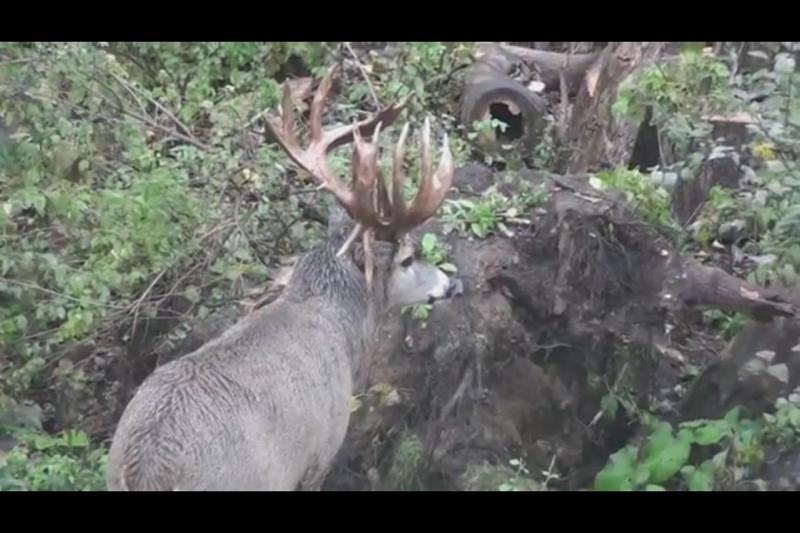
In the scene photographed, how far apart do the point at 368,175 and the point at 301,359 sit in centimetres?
89

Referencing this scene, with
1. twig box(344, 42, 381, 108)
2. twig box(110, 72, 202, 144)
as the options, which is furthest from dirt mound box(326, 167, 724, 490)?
twig box(110, 72, 202, 144)

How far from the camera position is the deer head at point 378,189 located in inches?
224

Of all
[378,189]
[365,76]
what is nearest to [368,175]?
[378,189]

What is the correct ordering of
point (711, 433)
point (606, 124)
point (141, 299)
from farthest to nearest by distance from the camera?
point (606, 124)
point (141, 299)
point (711, 433)

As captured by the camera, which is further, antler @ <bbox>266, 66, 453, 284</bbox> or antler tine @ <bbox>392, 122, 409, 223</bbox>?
antler @ <bbox>266, 66, 453, 284</bbox>

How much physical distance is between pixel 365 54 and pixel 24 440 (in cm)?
407

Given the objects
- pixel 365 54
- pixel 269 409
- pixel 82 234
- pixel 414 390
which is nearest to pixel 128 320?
pixel 82 234

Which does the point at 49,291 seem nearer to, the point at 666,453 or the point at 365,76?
the point at 365,76

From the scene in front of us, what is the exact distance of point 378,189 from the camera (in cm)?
579

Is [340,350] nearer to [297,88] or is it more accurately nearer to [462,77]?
[297,88]

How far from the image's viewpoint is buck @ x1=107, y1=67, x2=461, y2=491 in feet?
14.7

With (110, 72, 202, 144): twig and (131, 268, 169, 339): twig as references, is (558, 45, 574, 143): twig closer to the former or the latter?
(110, 72, 202, 144): twig

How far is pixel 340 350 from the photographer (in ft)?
18.7

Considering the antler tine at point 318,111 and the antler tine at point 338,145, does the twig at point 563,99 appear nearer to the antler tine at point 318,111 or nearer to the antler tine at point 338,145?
the antler tine at point 338,145
